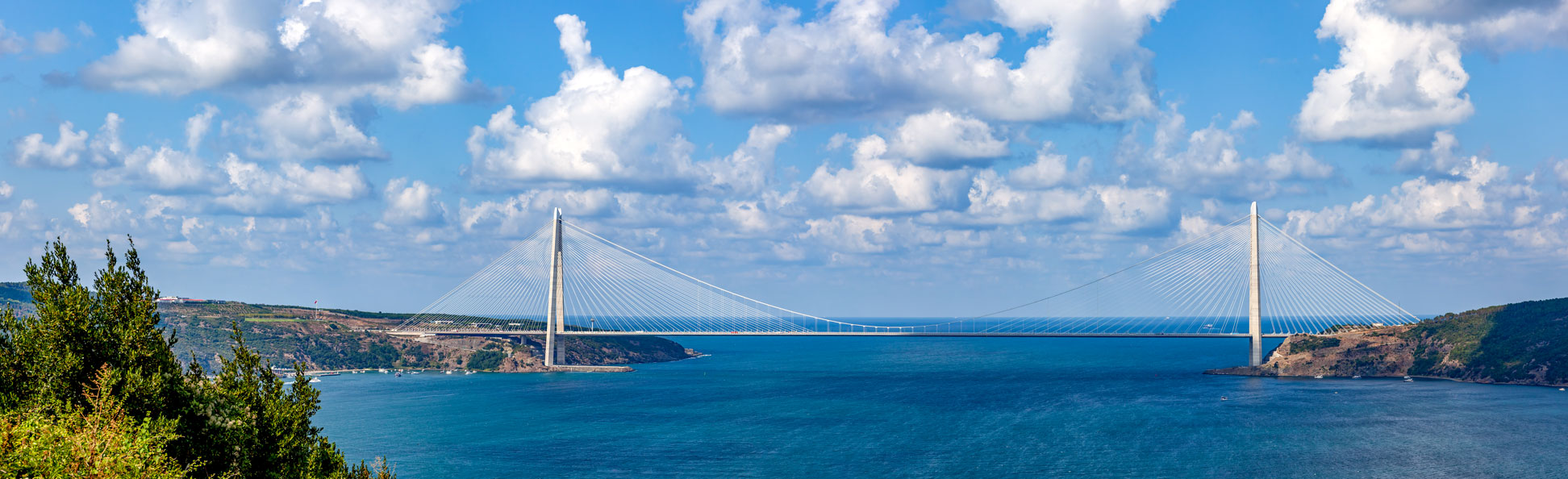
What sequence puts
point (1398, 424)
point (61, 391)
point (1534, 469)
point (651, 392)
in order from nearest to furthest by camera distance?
point (61, 391) → point (1534, 469) → point (1398, 424) → point (651, 392)

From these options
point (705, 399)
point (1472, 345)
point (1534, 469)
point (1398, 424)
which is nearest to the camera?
point (1534, 469)

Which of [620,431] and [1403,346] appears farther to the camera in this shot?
[1403,346]

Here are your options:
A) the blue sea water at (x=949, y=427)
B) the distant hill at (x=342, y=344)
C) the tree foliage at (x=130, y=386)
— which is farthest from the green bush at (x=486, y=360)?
the tree foliage at (x=130, y=386)

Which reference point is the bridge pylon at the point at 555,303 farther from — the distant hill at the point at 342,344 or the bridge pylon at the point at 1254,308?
the bridge pylon at the point at 1254,308

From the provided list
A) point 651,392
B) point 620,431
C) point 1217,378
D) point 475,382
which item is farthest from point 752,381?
point 1217,378

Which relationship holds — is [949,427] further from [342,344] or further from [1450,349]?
[342,344]

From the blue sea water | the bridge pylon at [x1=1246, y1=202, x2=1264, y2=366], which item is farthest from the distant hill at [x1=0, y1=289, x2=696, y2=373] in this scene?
the bridge pylon at [x1=1246, y1=202, x2=1264, y2=366]

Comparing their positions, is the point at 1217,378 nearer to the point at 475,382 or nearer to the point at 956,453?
the point at 956,453
